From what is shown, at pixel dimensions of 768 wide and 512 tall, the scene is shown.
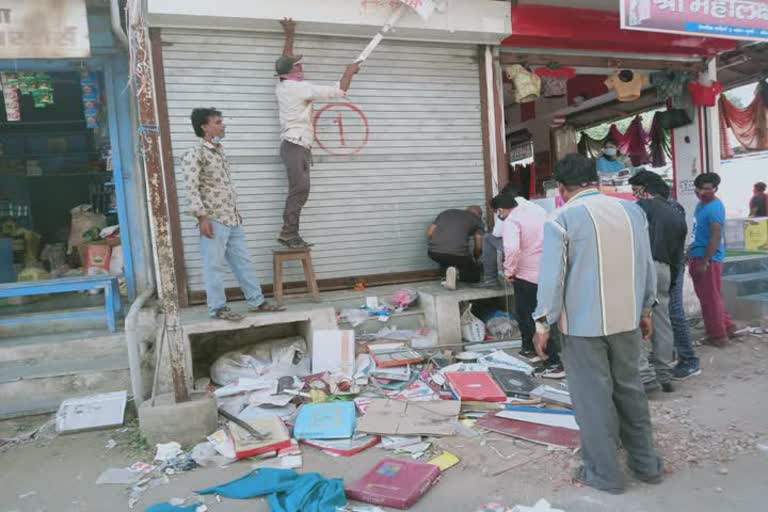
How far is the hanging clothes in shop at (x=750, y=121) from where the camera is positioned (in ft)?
34.2

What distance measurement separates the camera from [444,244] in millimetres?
6551

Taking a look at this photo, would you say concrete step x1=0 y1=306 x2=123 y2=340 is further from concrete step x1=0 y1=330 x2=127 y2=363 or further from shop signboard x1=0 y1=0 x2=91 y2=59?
shop signboard x1=0 y1=0 x2=91 y2=59

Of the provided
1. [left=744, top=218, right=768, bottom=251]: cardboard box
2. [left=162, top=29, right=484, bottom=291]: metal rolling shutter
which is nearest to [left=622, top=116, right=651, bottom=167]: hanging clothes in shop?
[left=744, top=218, right=768, bottom=251]: cardboard box

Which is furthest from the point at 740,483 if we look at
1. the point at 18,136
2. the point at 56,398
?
the point at 18,136

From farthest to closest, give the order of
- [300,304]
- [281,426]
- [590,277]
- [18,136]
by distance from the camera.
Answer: [18,136] < [300,304] < [281,426] < [590,277]

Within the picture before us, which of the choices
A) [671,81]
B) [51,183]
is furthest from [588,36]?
[51,183]

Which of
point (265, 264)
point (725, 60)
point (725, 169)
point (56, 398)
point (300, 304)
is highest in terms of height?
point (725, 60)

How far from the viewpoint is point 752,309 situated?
7.14m

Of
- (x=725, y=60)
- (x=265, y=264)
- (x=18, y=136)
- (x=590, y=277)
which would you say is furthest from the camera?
(x=725, y=60)

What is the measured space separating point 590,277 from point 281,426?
8.17 feet

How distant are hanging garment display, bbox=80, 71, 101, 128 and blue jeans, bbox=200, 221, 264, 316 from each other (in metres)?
2.53

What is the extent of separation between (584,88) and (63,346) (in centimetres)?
952

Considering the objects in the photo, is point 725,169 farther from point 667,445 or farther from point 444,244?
point 667,445

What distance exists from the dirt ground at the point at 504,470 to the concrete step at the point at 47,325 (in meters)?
1.20
